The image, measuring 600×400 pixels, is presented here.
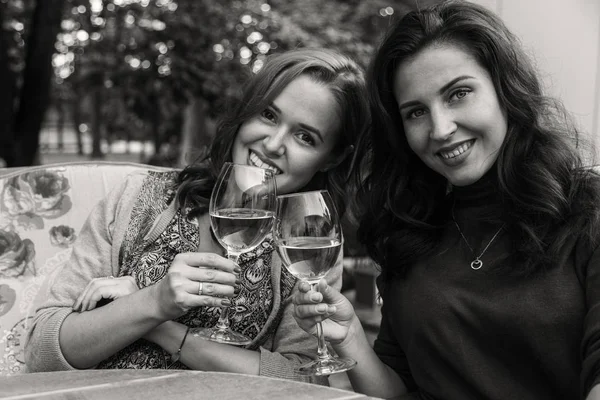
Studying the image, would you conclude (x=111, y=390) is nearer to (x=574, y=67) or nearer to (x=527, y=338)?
(x=527, y=338)

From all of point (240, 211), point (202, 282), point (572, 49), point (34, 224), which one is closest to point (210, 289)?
point (202, 282)

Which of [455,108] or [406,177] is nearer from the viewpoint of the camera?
[455,108]

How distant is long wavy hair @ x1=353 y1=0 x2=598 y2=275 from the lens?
1.70m

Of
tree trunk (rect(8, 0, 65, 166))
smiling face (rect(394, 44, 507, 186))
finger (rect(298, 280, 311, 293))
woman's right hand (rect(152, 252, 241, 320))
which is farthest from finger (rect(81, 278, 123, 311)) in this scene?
tree trunk (rect(8, 0, 65, 166))

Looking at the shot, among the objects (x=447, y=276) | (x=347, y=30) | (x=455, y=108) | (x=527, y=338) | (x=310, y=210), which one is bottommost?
(x=527, y=338)

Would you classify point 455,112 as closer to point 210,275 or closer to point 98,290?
point 210,275

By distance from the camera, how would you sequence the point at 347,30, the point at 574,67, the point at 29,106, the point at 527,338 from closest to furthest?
the point at 527,338 → the point at 574,67 → the point at 29,106 → the point at 347,30

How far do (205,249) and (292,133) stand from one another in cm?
41

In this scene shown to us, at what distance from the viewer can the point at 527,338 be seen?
163 centimetres

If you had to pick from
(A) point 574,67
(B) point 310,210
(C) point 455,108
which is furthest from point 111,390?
(A) point 574,67

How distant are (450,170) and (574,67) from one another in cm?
103

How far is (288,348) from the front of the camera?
1.98 metres

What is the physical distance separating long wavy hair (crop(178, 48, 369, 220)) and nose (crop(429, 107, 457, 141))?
0.41 metres

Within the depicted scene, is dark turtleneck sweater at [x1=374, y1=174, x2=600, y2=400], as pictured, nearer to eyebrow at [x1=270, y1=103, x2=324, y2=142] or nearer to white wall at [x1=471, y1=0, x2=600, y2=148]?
eyebrow at [x1=270, y1=103, x2=324, y2=142]
